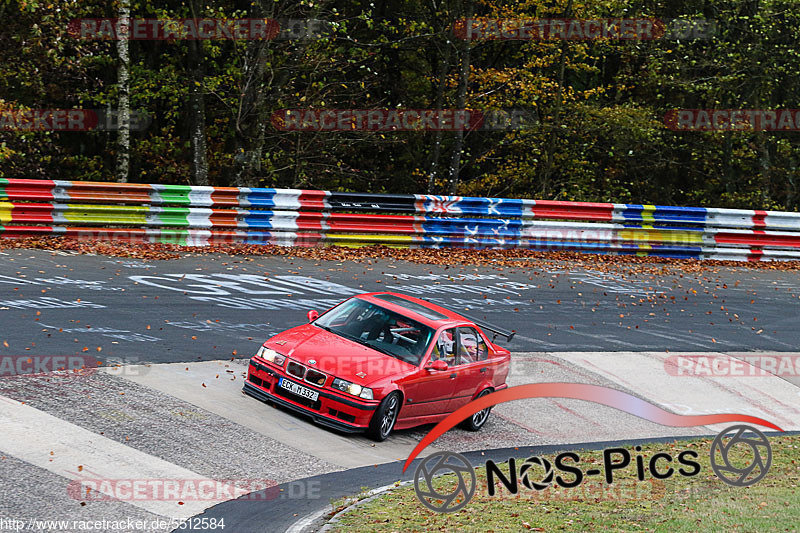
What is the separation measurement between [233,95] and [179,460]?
1670 centimetres

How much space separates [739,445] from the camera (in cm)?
1091

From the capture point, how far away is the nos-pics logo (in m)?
8.36

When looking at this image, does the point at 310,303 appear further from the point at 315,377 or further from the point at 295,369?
the point at 315,377

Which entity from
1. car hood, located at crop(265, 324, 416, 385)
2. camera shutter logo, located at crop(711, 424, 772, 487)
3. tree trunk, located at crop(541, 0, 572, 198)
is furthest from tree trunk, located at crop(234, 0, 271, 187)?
camera shutter logo, located at crop(711, 424, 772, 487)

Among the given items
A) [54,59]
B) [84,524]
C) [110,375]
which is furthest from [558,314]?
[54,59]

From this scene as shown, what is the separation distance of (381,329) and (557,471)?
270 centimetres

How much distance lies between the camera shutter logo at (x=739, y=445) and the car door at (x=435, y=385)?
3003 millimetres

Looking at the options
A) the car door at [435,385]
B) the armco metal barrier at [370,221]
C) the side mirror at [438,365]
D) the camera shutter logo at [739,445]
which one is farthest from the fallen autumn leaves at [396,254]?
the camera shutter logo at [739,445]

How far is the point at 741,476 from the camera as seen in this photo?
937cm

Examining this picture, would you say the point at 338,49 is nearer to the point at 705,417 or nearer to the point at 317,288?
the point at 317,288

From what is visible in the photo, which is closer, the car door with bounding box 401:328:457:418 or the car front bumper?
the car front bumper

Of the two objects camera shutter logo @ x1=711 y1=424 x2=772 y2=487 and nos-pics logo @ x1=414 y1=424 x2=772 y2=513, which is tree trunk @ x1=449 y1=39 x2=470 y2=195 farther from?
nos-pics logo @ x1=414 y1=424 x2=772 y2=513

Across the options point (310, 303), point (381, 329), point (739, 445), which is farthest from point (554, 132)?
point (381, 329)

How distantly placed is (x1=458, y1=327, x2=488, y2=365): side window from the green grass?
6.15ft
